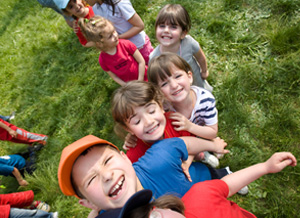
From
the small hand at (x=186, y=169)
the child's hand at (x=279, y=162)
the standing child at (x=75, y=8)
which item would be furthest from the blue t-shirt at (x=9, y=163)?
the child's hand at (x=279, y=162)

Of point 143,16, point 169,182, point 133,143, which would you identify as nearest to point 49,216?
point 133,143

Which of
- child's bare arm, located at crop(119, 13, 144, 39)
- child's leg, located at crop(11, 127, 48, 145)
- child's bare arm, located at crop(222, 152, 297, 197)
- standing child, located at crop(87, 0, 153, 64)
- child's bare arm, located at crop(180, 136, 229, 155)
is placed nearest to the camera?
child's bare arm, located at crop(222, 152, 297, 197)

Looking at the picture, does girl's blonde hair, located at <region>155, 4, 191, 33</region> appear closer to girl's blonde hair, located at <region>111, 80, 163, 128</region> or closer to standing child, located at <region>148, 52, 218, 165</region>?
standing child, located at <region>148, 52, 218, 165</region>

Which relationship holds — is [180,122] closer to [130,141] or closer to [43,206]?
[130,141]

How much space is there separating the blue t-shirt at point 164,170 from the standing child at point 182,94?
0.96ft

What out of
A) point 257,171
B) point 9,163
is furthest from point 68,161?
point 9,163

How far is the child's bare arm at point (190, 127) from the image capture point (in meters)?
1.67

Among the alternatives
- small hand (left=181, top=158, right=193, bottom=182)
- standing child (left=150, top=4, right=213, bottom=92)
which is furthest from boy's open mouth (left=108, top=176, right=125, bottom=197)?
standing child (left=150, top=4, right=213, bottom=92)

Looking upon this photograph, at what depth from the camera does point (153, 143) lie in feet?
5.53

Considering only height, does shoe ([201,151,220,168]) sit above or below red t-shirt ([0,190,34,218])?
above

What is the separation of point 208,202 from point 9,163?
129 inches

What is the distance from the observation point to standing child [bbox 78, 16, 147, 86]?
7.04ft

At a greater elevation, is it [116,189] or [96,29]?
[96,29]

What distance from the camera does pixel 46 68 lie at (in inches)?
173
